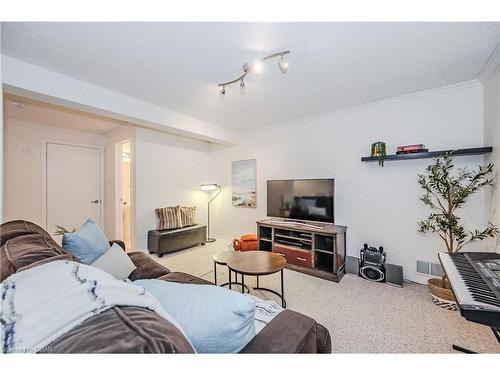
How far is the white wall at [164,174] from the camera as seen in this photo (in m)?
3.62

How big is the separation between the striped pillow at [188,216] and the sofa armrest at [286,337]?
133 inches

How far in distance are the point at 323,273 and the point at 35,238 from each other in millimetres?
2712

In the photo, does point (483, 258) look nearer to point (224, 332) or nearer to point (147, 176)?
point (224, 332)

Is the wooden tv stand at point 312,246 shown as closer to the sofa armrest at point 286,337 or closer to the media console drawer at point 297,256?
the media console drawer at point 297,256

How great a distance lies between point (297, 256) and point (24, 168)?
183 inches

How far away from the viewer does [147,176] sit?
3.74 m

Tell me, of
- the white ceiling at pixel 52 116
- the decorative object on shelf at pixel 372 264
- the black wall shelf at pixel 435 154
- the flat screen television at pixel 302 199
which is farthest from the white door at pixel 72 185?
the black wall shelf at pixel 435 154

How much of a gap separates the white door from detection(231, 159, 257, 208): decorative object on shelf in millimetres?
2864

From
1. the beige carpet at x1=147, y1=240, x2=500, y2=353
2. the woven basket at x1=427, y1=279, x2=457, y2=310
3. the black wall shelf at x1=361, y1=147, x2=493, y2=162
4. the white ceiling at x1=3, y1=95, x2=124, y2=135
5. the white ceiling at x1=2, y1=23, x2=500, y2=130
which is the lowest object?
the beige carpet at x1=147, y1=240, x2=500, y2=353

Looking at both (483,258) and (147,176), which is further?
(147,176)

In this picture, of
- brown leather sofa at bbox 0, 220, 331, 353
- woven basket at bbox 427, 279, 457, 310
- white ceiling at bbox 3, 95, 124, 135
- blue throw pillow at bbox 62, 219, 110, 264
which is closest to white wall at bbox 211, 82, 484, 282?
woven basket at bbox 427, 279, 457, 310

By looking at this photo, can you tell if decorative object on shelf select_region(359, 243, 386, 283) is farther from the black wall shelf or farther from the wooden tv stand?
the black wall shelf

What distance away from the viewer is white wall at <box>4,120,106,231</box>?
343 cm
